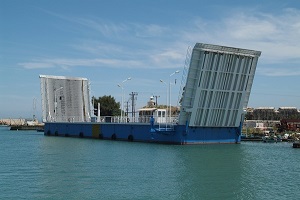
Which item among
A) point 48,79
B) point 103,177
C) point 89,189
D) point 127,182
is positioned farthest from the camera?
point 48,79

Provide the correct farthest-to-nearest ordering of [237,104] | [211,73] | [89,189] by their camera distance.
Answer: [237,104]
[211,73]
[89,189]

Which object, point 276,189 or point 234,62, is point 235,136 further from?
point 276,189

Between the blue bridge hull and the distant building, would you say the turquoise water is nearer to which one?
the blue bridge hull

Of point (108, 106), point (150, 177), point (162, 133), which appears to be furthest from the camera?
point (108, 106)

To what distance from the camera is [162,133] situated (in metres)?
48.2

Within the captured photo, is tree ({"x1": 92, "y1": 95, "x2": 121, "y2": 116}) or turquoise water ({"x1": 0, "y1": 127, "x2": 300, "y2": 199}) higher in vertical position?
tree ({"x1": 92, "y1": 95, "x2": 121, "y2": 116})

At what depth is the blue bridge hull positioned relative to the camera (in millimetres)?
46581

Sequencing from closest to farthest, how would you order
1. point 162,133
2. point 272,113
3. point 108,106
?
1. point 162,133
2. point 108,106
3. point 272,113

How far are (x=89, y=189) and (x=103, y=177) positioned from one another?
3480 millimetres

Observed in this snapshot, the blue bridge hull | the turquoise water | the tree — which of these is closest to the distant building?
the tree

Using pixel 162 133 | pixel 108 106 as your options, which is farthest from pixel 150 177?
pixel 108 106

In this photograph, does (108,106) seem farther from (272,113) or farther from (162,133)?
(272,113)

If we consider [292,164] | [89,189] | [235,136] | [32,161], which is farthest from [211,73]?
[89,189]

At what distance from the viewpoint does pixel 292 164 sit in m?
31.8
